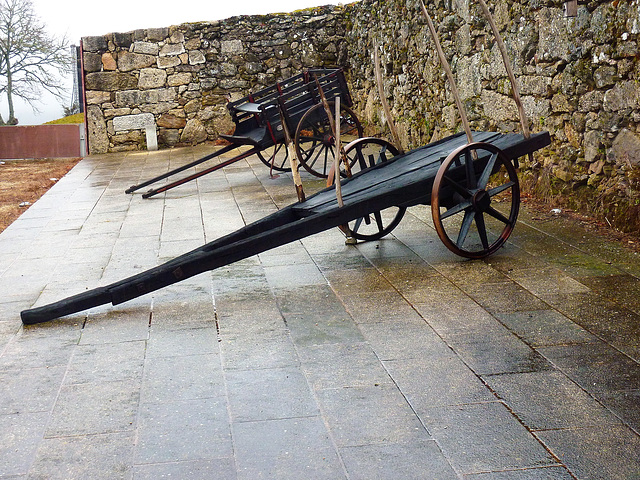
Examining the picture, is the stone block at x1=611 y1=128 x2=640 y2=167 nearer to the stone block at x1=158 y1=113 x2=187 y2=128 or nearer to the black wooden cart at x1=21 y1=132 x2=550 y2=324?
the black wooden cart at x1=21 y1=132 x2=550 y2=324

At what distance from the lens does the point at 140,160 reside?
10.7m

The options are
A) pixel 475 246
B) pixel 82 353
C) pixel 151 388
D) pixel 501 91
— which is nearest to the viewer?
pixel 151 388

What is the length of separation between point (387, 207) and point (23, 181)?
22.0 ft

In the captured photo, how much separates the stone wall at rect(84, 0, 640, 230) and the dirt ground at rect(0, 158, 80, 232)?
1.23m

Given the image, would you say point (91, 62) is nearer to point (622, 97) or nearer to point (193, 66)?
point (193, 66)

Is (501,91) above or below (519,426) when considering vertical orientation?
above

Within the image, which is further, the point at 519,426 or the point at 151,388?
the point at 151,388

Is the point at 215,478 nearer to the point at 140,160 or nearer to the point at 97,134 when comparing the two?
the point at 140,160

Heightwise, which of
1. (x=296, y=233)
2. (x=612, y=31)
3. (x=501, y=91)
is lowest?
(x=296, y=233)

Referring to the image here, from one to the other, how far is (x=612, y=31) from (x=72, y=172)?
23.8 ft

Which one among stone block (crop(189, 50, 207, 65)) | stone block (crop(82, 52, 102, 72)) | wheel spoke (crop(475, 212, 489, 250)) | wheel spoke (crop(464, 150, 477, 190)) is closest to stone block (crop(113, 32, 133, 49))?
stone block (crop(82, 52, 102, 72))

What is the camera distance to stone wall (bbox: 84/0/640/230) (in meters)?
4.97

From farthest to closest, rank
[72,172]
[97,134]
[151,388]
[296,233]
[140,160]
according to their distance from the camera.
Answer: [97,134]
[140,160]
[72,172]
[296,233]
[151,388]

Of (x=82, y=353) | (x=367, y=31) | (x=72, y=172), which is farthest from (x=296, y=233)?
(x=367, y=31)
